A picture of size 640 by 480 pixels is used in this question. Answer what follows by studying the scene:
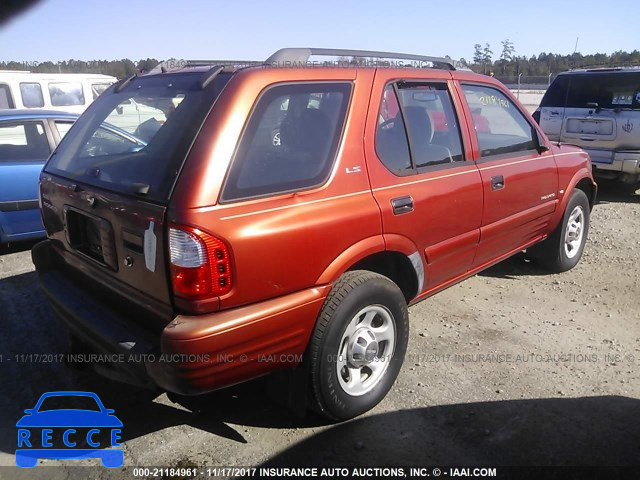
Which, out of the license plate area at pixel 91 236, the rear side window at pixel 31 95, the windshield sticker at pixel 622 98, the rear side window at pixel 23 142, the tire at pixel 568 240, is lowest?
the tire at pixel 568 240

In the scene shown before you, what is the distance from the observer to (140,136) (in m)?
2.90

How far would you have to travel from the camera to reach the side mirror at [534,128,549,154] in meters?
4.18

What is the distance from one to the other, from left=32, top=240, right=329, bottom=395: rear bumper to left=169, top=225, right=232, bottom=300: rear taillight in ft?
0.39

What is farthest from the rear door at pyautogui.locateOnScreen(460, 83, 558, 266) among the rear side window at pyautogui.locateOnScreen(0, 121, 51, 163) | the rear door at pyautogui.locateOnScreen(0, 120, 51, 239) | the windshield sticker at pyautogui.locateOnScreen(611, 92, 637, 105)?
the rear side window at pyautogui.locateOnScreen(0, 121, 51, 163)

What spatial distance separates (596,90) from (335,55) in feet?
20.3

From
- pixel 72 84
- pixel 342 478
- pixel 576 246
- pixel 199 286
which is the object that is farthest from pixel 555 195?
pixel 72 84

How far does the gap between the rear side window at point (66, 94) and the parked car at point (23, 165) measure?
787 centimetres

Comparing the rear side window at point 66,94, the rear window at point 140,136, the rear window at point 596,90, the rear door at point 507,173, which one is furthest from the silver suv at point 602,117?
the rear side window at point 66,94

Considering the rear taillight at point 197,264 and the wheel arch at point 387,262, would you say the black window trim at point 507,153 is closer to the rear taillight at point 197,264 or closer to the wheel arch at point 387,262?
the wheel arch at point 387,262

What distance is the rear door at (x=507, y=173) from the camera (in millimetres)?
3625

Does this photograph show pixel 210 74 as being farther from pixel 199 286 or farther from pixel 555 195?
pixel 555 195

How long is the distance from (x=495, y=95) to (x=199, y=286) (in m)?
2.90

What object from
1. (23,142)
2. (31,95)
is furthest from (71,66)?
(23,142)

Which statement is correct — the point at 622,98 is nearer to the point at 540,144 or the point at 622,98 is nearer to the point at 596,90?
the point at 596,90
